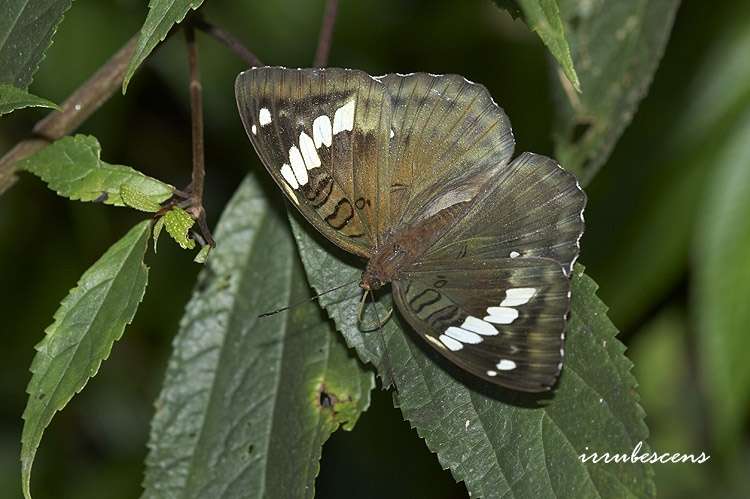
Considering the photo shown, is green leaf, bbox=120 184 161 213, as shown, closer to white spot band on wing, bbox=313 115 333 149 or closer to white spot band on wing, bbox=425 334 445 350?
white spot band on wing, bbox=313 115 333 149

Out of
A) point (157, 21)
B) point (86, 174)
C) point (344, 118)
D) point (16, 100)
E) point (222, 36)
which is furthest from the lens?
point (222, 36)

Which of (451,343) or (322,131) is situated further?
(322,131)

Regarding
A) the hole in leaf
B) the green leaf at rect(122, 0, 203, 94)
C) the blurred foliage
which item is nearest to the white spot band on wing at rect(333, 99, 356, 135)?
the green leaf at rect(122, 0, 203, 94)

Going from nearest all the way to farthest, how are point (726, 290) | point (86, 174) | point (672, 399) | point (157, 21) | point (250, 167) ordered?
point (157, 21) < point (86, 174) < point (726, 290) < point (250, 167) < point (672, 399)

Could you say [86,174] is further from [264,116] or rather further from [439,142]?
[439,142]

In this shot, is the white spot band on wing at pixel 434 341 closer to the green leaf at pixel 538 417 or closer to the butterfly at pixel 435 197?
the butterfly at pixel 435 197

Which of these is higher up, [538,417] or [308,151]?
[308,151]

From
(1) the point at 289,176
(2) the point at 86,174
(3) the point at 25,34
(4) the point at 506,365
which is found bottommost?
(4) the point at 506,365

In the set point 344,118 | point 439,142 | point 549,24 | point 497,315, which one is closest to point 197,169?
point 344,118
